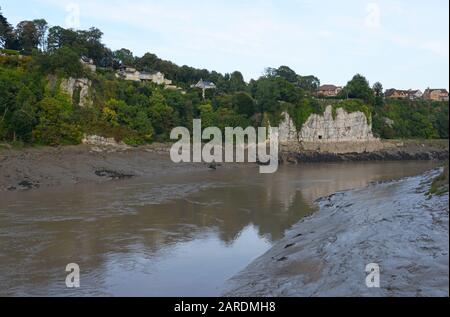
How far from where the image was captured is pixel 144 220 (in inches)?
786

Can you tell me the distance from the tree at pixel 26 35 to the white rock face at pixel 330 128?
37152 millimetres

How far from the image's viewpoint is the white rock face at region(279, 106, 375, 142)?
6306 centimetres

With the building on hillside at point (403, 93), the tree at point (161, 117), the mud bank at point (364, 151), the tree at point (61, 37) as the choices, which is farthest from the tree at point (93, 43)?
the building on hillside at point (403, 93)

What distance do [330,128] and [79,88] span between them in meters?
36.8

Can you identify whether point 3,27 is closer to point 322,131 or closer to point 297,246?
point 322,131

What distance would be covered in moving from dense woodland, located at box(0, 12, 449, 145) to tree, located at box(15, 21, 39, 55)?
0.43 ft

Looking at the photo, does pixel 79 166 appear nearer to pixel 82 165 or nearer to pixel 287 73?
pixel 82 165

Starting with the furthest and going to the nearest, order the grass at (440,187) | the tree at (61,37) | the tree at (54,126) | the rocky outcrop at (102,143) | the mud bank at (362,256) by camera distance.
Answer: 1. the tree at (61,37)
2. the rocky outcrop at (102,143)
3. the tree at (54,126)
4. the grass at (440,187)
5. the mud bank at (362,256)

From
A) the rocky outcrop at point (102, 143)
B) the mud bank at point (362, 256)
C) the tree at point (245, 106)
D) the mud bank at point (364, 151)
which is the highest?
the tree at point (245, 106)

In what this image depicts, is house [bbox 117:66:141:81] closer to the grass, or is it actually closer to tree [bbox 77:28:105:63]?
tree [bbox 77:28:105:63]

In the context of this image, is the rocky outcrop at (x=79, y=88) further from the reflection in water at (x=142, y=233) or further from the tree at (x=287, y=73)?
the tree at (x=287, y=73)

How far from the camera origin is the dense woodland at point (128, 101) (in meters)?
40.7

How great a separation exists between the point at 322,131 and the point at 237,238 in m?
51.4

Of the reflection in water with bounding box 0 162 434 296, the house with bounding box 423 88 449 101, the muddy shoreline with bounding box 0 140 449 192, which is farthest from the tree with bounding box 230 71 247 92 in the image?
the house with bounding box 423 88 449 101
